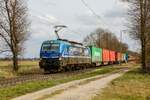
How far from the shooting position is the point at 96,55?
230 ft

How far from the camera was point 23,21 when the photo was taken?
5259cm

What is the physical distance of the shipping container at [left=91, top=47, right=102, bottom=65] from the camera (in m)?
67.0

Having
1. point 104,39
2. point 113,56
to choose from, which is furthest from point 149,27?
point 104,39

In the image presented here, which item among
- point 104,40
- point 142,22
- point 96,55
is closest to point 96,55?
point 96,55

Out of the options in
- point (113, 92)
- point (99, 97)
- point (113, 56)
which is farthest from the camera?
point (113, 56)

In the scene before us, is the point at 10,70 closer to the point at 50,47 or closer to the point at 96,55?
the point at 50,47

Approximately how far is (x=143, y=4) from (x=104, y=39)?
327 ft

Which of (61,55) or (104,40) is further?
(104,40)

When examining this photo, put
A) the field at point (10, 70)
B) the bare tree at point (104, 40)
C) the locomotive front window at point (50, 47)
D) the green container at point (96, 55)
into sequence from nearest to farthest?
the field at point (10, 70) < the locomotive front window at point (50, 47) < the green container at point (96, 55) < the bare tree at point (104, 40)

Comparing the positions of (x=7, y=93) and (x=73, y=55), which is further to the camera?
(x=73, y=55)

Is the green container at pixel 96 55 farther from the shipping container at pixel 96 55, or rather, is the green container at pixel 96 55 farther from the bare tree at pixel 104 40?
the bare tree at pixel 104 40

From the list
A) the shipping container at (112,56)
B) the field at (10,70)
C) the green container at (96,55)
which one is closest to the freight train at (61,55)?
the field at (10,70)

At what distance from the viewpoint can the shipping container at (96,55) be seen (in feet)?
220

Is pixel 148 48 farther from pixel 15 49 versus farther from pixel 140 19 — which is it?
pixel 15 49
